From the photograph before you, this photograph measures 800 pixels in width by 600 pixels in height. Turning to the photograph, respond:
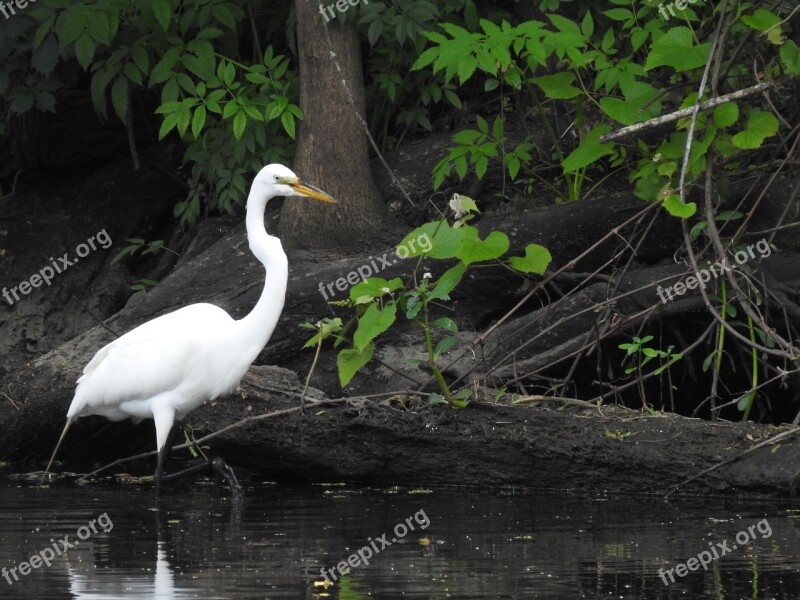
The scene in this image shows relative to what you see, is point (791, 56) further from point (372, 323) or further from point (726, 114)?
point (372, 323)

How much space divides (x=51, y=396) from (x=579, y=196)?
13.0 ft

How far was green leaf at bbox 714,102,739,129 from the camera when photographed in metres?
6.74

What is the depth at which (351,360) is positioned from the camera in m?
6.83

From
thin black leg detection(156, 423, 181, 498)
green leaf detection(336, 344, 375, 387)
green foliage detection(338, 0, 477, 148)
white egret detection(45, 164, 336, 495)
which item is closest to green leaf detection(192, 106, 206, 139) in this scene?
green foliage detection(338, 0, 477, 148)

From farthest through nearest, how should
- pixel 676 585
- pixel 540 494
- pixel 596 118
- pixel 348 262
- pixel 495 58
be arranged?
pixel 596 118 → pixel 348 262 → pixel 495 58 → pixel 540 494 → pixel 676 585

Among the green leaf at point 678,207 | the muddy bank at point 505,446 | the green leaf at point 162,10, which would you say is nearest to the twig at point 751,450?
the muddy bank at point 505,446

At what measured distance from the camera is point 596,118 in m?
9.88

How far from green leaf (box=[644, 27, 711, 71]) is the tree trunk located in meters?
3.12

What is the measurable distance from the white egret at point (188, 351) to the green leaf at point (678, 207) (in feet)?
6.68

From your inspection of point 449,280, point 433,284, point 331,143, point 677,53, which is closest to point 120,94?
point 331,143

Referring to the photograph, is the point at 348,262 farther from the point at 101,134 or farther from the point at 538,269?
the point at 101,134

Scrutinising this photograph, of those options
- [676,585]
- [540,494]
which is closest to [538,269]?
[540,494]

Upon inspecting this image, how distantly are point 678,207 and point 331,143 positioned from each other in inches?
133

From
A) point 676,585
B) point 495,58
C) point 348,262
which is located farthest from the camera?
point 348,262
